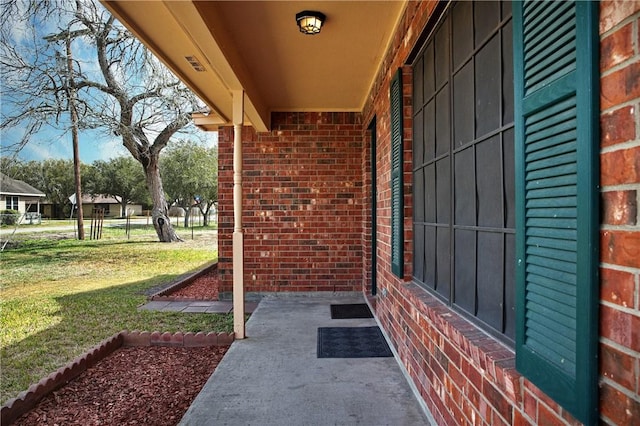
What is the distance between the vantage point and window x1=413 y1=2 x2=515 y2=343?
1428 mm

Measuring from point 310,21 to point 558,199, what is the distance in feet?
7.76

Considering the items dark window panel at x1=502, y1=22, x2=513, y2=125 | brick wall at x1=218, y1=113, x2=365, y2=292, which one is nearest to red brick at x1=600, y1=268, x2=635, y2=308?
dark window panel at x1=502, y1=22, x2=513, y2=125

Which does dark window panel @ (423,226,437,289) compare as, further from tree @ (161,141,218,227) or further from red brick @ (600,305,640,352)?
tree @ (161,141,218,227)

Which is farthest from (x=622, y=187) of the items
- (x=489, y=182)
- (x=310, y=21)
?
(x=310, y=21)

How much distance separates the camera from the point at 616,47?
77 cm

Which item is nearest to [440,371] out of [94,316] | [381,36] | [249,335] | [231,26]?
[249,335]

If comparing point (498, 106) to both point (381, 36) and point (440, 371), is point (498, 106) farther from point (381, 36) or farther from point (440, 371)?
point (381, 36)

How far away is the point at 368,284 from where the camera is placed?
5.05 m

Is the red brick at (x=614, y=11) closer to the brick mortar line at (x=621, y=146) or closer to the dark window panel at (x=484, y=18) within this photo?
the brick mortar line at (x=621, y=146)

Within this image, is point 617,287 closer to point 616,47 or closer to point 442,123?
point 616,47

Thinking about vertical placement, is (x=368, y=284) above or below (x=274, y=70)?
below

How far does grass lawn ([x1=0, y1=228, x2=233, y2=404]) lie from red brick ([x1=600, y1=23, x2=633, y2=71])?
12.7 ft

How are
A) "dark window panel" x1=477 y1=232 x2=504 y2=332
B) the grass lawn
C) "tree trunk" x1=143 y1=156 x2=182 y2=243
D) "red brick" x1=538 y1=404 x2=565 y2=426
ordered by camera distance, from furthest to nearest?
1. "tree trunk" x1=143 y1=156 x2=182 y2=243
2. the grass lawn
3. "dark window panel" x1=477 y1=232 x2=504 y2=332
4. "red brick" x1=538 y1=404 x2=565 y2=426

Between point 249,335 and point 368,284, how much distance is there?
197 centimetres
